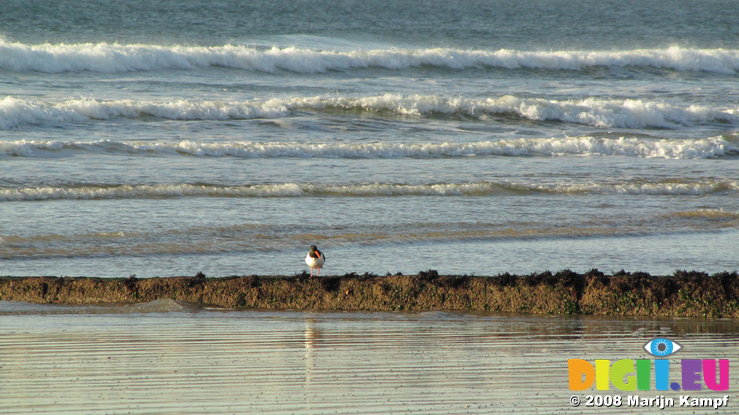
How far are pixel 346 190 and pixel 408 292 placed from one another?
16.6 feet

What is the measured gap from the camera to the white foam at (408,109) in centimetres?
1742

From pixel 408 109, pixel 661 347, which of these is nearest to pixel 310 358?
pixel 661 347

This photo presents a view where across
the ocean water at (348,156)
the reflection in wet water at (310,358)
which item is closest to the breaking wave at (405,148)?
the ocean water at (348,156)

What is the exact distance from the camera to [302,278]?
6836mm

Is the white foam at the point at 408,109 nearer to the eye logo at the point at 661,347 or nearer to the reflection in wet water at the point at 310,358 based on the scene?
Result: the reflection in wet water at the point at 310,358

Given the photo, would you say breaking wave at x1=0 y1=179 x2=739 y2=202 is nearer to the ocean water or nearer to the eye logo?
the ocean water

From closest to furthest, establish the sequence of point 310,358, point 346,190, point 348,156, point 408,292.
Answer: point 310,358 < point 408,292 < point 346,190 < point 348,156

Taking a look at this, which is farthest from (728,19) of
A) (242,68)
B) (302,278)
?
(302,278)

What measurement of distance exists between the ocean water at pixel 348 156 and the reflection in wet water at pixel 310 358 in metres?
1.53

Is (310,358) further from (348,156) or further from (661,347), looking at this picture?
(348,156)

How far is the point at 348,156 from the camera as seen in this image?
48.5ft

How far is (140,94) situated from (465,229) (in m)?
13.0

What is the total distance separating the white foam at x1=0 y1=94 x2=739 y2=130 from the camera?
57.2 feet

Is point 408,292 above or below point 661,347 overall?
above
